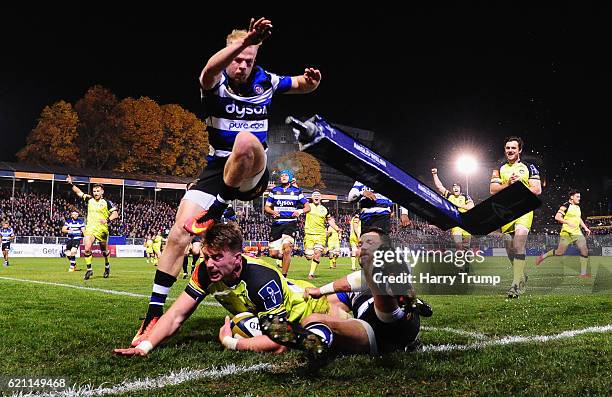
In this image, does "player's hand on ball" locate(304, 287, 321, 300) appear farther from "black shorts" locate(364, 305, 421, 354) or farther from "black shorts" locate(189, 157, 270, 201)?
"black shorts" locate(189, 157, 270, 201)

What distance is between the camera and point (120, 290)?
958cm

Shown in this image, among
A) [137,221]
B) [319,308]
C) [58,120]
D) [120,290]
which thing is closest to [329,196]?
[137,221]

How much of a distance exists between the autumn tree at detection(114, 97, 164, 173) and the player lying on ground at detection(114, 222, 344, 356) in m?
50.2

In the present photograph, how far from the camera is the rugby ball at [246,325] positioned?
13.7 feet

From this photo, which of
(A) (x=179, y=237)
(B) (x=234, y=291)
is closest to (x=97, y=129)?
(A) (x=179, y=237)

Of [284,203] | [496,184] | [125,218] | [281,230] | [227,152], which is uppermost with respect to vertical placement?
[496,184]

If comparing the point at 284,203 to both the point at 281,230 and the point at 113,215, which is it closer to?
the point at 281,230

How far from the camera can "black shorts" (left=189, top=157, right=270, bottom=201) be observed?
4531 mm

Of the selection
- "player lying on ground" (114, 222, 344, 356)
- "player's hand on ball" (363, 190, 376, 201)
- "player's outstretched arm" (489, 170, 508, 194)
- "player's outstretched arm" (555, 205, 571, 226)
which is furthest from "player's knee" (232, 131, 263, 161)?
"player's outstretched arm" (555, 205, 571, 226)

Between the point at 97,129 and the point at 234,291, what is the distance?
51.2 m

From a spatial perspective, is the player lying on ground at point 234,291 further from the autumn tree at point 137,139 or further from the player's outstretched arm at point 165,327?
the autumn tree at point 137,139

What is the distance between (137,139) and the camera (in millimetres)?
51969

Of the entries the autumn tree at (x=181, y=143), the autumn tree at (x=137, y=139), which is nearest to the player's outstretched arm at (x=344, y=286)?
the autumn tree at (x=137, y=139)

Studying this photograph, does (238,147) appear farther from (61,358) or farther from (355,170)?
(61,358)
